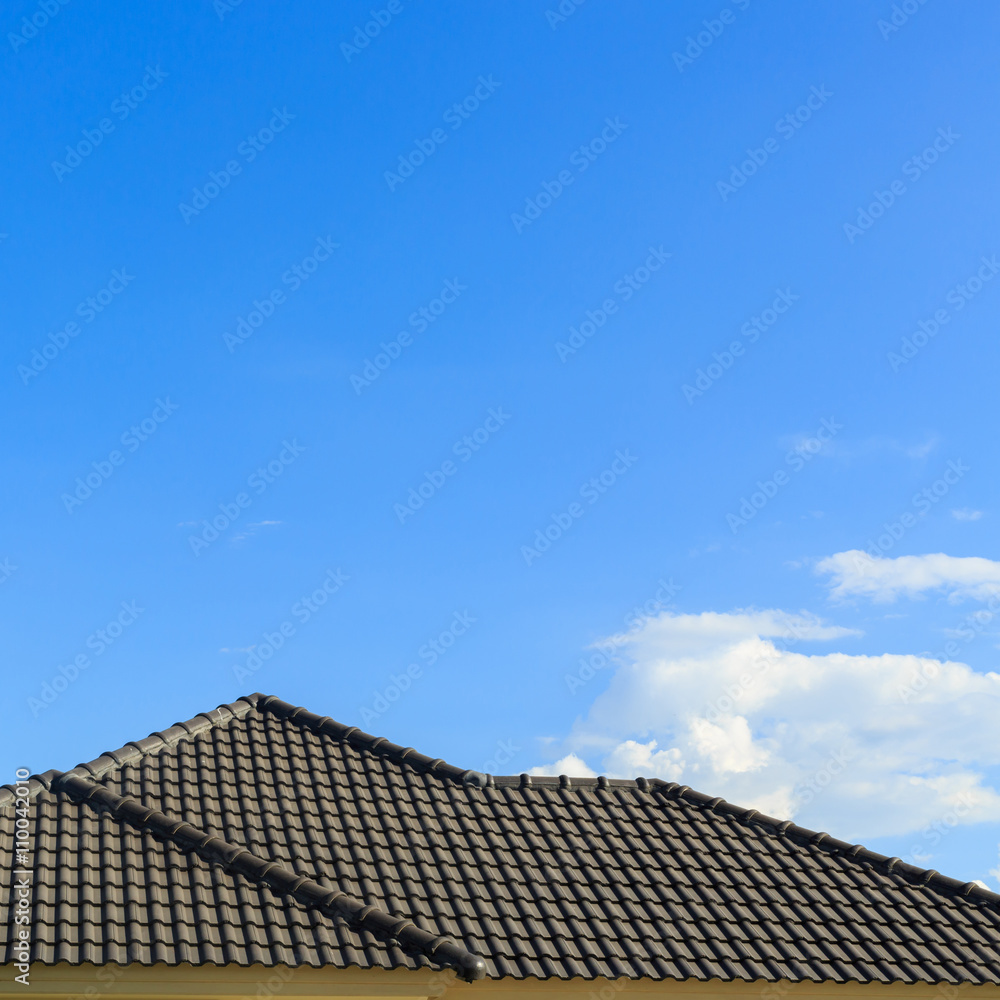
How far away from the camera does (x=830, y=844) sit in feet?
44.3

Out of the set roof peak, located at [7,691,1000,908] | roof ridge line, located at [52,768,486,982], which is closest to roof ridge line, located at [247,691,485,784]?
roof peak, located at [7,691,1000,908]

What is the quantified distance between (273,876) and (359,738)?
4.17 m

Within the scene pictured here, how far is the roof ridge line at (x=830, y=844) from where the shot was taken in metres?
12.7

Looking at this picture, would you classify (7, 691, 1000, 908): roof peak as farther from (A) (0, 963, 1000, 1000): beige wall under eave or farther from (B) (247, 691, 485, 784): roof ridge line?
(A) (0, 963, 1000, 1000): beige wall under eave

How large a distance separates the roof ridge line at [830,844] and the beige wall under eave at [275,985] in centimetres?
427

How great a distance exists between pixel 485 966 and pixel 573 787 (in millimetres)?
4607

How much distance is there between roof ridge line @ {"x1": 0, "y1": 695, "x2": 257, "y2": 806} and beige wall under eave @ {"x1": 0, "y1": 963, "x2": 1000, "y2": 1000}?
3.39 m

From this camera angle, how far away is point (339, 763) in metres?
13.6

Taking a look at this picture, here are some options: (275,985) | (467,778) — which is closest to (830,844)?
(467,778)

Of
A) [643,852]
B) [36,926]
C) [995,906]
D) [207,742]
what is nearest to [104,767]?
[207,742]

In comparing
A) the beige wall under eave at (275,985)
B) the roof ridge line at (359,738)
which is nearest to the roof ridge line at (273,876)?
the beige wall under eave at (275,985)

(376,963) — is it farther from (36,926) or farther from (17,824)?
(17,824)

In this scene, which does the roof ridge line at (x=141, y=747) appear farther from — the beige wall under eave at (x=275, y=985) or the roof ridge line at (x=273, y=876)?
the beige wall under eave at (x=275, y=985)

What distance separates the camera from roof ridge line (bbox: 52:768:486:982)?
929 centimetres
